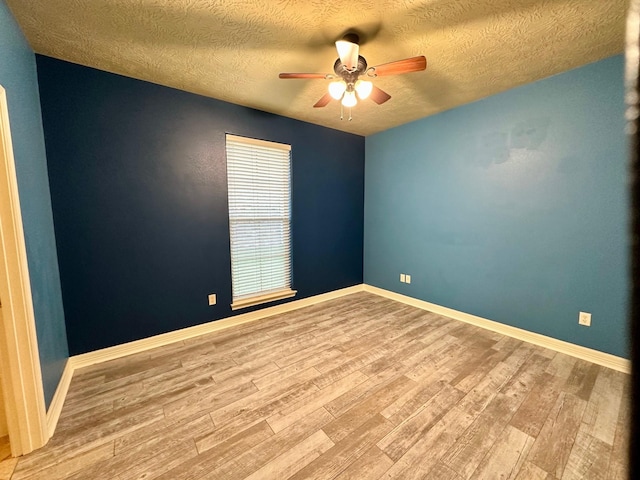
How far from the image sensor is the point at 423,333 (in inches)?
108

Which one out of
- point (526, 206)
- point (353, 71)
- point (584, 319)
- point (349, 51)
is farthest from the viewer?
point (526, 206)

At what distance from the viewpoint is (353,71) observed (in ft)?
6.27

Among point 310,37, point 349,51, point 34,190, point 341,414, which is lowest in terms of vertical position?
point 341,414

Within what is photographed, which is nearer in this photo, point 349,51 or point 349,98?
point 349,51

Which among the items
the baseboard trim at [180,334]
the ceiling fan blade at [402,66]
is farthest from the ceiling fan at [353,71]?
the baseboard trim at [180,334]

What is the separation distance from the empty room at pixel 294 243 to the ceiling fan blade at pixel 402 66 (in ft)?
0.07

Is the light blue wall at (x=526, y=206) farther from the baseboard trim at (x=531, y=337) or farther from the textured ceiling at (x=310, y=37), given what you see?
the textured ceiling at (x=310, y=37)

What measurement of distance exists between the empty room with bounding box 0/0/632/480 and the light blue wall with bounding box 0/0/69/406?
2cm

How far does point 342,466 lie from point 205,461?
74 cm

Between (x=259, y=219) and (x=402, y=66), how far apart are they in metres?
2.10

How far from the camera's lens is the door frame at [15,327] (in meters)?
1.35

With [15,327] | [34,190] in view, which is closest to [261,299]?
[15,327]

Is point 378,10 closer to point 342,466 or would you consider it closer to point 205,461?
point 342,466

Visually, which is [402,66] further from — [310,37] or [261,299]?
[261,299]
